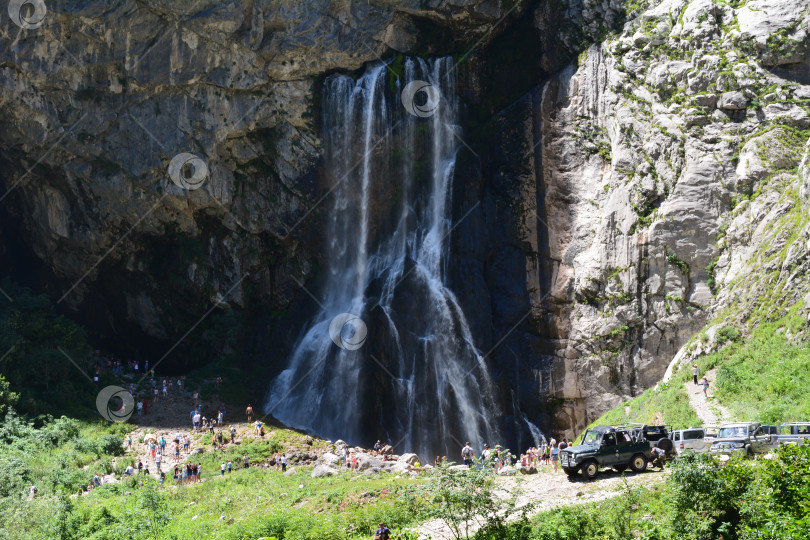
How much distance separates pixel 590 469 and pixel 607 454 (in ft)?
2.25

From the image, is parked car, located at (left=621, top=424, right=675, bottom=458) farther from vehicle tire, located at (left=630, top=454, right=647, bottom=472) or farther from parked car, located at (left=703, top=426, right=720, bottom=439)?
parked car, located at (left=703, top=426, right=720, bottom=439)

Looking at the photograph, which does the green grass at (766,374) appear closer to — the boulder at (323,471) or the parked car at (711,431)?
the parked car at (711,431)

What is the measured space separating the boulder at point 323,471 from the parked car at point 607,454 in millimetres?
11425

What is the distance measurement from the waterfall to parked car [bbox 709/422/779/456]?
17052mm

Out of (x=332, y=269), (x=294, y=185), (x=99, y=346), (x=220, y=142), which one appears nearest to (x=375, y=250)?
(x=332, y=269)

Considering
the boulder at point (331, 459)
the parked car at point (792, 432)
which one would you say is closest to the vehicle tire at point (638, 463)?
the parked car at point (792, 432)

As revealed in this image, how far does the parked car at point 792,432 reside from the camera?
2286 centimetres

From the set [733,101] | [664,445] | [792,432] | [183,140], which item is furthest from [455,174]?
[792,432]

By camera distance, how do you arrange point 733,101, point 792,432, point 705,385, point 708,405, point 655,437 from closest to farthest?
point 792,432 < point 655,437 < point 708,405 < point 705,385 < point 733,101

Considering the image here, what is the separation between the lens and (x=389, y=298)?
43.7 meters

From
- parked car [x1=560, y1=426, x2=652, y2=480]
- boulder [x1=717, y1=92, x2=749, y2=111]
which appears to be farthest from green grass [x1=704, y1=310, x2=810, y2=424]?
boulder [x1=717, y1=92, x2=749, y2=111]

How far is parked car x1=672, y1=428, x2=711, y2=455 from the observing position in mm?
24656

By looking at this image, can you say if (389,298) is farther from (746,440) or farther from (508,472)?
(746,440)

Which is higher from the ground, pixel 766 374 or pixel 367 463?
pixel 766 374
